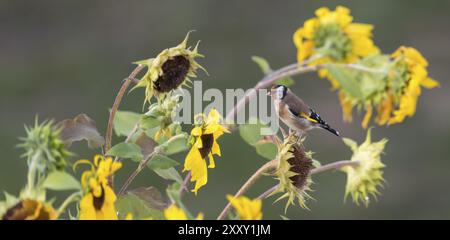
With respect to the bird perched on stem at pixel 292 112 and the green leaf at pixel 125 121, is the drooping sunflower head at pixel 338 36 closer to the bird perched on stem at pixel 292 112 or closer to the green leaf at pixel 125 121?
the bird perched on stem at pixel 292 112

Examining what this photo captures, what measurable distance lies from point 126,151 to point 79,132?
5 cm

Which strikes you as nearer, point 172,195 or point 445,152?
point 172,195

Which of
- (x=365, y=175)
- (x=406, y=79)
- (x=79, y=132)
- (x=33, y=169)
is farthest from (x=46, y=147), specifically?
(x=406, y=79)

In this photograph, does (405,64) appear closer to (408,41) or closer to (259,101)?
(259,101)

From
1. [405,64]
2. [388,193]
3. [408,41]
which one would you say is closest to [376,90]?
[405,64]

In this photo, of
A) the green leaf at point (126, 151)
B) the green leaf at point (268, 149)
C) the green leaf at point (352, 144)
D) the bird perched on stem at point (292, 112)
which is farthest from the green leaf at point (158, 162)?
the bird perched on stem at point (292, 112)

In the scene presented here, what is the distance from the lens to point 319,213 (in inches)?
113

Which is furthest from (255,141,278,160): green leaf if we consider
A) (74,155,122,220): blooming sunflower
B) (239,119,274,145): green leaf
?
(74,155,122,220): blooming sunflower

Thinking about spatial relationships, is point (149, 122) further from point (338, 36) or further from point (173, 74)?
point (338, 36)

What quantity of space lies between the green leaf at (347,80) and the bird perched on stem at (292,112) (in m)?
0.11

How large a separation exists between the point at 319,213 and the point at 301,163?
2125 mm

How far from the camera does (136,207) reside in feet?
2.43

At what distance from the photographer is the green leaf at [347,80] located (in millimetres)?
977
